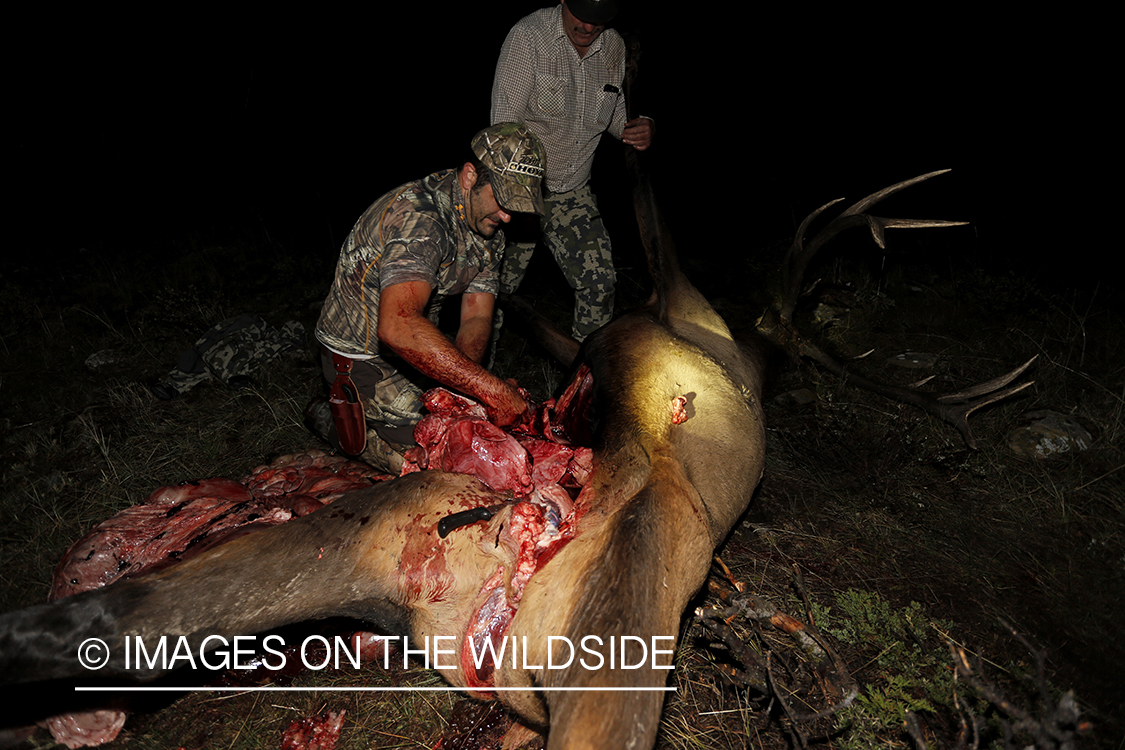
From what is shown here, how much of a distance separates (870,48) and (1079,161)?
2.92m

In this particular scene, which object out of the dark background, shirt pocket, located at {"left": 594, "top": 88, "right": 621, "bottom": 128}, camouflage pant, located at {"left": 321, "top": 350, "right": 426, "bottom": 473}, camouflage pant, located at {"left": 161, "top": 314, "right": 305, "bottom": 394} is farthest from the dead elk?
the dark background

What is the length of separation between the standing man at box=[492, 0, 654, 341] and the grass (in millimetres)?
712

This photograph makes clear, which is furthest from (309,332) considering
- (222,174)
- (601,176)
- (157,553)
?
(222,174)

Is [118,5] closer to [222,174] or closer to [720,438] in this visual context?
[222,174]

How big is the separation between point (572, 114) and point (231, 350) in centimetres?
257

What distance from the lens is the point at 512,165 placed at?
238cm

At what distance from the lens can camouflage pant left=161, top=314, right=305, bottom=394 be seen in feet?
12.6

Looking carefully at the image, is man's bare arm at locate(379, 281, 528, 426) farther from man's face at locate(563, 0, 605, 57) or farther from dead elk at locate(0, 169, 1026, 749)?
man's face at locate(563, 0, 605, 57)

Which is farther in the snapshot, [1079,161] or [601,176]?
[601,176]

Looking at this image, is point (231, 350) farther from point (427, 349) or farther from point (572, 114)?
point (572, 114)

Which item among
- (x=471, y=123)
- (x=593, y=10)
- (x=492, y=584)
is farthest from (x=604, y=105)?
(x=471, y=123)

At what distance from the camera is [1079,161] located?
6328mm

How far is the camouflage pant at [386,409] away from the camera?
2941 millimetres

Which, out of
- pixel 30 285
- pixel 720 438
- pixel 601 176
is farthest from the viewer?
pixel 601 176
